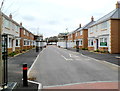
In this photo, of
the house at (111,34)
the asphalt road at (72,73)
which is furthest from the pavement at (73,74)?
the house at (111,34)

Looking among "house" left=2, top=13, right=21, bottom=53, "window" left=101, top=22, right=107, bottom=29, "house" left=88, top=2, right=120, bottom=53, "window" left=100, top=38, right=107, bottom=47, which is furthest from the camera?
"window" left=101, top=22, right=107, bottom=29

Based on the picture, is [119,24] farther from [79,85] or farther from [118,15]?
[79,85]

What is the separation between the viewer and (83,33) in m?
41.5

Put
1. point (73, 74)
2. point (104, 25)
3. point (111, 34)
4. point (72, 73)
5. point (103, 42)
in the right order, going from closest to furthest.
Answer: point (73, 74), point (72, 73), point (111, 34), point (103, 42), point (104, 25)

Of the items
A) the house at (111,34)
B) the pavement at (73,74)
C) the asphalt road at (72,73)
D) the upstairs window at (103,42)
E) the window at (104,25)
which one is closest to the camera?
the pavement at (73,74)

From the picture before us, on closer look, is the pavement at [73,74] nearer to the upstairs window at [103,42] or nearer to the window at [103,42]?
the upstairs window at [103,42]

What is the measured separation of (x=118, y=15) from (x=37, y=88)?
23.7 meters

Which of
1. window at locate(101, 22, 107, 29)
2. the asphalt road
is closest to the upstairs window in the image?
window at locate(101, 22, 107, 29)

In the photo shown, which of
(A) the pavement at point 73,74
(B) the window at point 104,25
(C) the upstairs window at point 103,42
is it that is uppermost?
(B) the window at point 104,25

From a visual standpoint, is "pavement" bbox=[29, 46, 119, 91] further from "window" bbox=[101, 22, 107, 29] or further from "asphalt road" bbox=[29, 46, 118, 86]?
"window" bbox=[101, 22, 107, 29]

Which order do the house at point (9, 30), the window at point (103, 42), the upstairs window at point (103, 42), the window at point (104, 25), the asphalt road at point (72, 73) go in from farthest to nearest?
the window at point (104, 25), the window at point (103, 42), the upstairs window at point (103, 42), the house at point (9, 30), the asphalt road at point (72, 73)

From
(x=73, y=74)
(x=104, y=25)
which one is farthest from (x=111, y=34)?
(x=73, y=74)

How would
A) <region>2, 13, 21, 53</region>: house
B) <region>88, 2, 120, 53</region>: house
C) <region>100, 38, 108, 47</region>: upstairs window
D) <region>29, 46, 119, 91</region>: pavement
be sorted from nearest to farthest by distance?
<region>29, 46, 119, 91</region>: pavement
<region>2, 13, 21, 53</region>: house
<region>88, 2, 120, 53</region>: house
<region>100, 38, 108, 47</region>: upstairs window

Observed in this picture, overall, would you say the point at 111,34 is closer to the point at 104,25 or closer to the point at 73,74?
the point at 104,25
